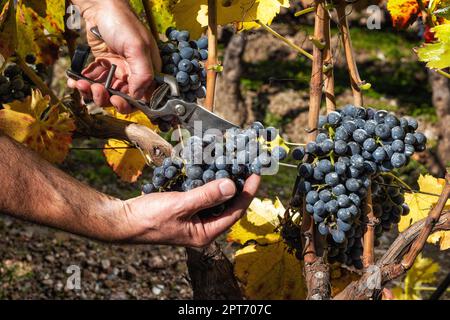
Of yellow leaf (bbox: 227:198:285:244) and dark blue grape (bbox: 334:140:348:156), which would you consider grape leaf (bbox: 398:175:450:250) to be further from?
dark blue grape (bbox: 334:140:348:156)

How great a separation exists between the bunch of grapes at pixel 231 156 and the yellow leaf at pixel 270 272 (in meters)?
0.44

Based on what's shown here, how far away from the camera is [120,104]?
61.6 inches

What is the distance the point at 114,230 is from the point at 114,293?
1630mm

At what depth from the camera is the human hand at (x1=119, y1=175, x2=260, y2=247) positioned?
1.26m

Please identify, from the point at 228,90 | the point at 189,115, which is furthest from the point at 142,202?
the point at 228,90

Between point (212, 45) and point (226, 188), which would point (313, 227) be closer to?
point (226, 188)

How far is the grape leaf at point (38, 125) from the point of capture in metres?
1.76

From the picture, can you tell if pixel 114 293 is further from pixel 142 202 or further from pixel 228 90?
pixel 228 90

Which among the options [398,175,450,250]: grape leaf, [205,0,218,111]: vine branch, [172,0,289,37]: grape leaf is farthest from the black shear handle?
[398,175,450,250]: grape leaf

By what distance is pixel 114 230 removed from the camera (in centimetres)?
135

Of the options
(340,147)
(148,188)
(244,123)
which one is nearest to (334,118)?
(340,147)

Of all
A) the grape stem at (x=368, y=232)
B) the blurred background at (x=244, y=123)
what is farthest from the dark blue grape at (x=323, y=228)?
the blurred background at (x=244, y=123)

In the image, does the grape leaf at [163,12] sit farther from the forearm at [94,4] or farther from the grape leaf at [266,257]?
the grape leaf at [266,257]
